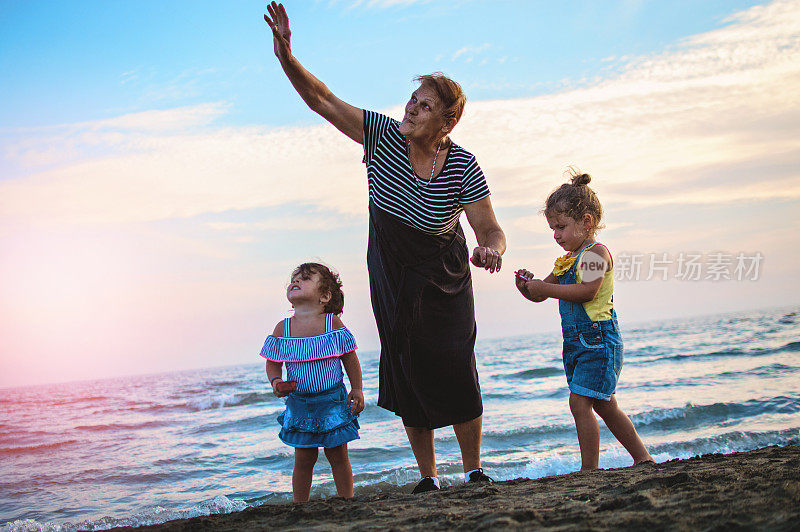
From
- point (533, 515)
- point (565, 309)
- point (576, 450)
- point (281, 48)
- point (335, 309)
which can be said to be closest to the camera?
point (533, 515)

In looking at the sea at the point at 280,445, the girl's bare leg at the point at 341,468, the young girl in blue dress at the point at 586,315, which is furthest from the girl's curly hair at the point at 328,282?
the sea at the point at 280,445

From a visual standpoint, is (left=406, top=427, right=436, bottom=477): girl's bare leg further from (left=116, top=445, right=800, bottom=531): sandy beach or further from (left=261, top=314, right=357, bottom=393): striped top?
(left=261, top=314, right=357, bottom=393): striped top

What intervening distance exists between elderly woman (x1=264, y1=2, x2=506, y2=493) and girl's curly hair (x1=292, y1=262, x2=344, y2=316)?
0.53 m

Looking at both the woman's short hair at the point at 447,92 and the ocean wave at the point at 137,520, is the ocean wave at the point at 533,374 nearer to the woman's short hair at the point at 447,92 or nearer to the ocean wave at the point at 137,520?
the ocean wave at the point at 137,520

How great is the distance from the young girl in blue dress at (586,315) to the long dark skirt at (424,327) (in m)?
0.50

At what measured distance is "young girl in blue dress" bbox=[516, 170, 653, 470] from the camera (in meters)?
3.34

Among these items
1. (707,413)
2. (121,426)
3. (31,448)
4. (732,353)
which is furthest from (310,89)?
(732,353)

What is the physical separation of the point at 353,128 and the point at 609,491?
2.16 meters

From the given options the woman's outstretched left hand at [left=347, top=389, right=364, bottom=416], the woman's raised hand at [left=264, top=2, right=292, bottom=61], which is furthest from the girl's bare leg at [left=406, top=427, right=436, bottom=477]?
the woman's raised hand at [left=264, top=2, right=292, bottom=61]

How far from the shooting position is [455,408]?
327 centimetres

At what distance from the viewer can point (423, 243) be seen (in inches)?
128

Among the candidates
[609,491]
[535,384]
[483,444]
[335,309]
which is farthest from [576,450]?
[535,384]

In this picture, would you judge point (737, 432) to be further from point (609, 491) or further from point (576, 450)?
point (609, 491)

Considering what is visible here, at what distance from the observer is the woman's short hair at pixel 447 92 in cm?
322
